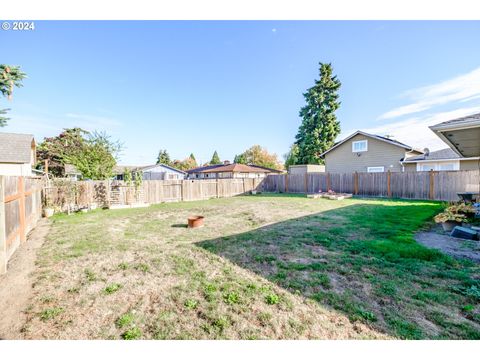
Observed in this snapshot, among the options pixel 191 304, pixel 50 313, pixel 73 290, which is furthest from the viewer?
pixel 73 290

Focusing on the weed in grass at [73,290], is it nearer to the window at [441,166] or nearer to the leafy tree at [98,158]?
the leafy tree at [98,158]

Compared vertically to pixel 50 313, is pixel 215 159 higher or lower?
higher

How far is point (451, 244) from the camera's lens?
494 centimetres

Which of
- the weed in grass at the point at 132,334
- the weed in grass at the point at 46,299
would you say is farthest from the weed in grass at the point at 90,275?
the weed in grass at the point at 132,334

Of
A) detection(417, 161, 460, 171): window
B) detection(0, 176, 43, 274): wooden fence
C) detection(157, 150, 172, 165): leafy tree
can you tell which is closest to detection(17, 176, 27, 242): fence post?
detection(0, 176, 43, 274): wooden fence

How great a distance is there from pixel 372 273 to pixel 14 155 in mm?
23491

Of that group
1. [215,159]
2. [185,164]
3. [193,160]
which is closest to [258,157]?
[215,159]

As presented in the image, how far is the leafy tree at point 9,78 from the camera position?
952 cm

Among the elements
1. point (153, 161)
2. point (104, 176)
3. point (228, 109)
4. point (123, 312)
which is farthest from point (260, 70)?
point (153, 161)

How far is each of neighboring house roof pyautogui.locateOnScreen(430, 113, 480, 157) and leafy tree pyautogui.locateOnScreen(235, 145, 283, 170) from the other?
40792mm

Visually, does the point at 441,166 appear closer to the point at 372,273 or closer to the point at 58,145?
the point at 372,273

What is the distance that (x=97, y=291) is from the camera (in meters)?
3.10

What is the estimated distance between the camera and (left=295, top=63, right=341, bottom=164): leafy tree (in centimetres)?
2900
